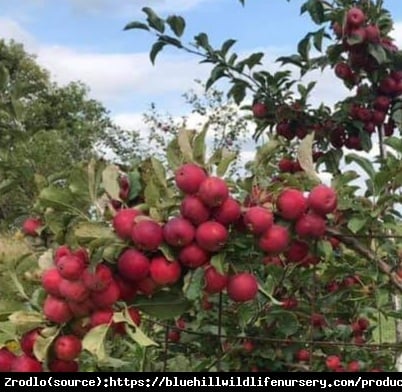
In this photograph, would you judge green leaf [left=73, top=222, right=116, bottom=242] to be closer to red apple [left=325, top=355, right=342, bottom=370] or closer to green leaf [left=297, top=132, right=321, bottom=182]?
green leaf [left=297, top=132, right=321, bottom=182]

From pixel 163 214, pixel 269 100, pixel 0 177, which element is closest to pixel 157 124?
pixel 269 100

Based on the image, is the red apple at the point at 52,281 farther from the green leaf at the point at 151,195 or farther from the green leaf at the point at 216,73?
the green leaf at the point at 216,73

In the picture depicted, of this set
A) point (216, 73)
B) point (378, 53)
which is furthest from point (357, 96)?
point (216, 73)

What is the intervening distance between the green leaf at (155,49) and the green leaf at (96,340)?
1.30 metres

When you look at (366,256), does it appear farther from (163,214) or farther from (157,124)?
(157,124)

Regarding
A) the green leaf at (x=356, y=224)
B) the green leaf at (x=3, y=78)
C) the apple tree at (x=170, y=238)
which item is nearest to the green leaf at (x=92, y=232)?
the apple tree at (x=170, y=238)

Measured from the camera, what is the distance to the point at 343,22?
2096mm

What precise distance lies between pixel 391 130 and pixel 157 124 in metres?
6.14

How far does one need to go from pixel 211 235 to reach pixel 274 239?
10 centimetres

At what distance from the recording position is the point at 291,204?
114cm

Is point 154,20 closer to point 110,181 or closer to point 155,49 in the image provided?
point 155,49

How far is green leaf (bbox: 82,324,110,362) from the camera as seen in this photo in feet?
3.49

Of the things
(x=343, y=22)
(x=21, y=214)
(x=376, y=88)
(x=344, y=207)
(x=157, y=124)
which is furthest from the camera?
(x=157, y=124)
